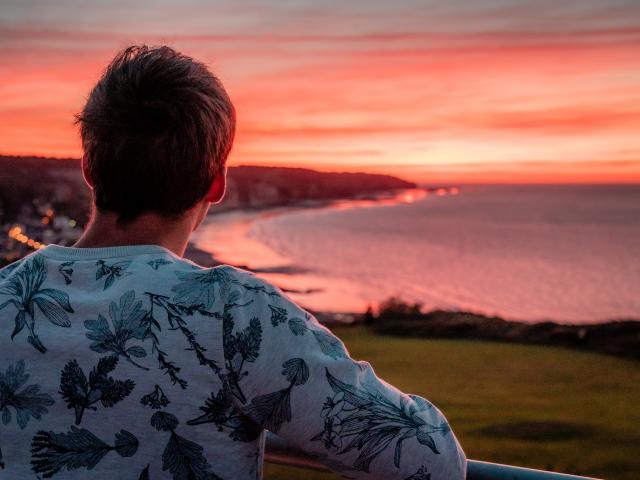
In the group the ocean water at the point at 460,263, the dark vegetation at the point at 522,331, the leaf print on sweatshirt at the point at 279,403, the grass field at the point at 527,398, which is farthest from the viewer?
the ocean water at the point at 460,263

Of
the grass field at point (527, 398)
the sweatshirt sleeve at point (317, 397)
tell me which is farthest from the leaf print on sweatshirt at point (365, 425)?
the grass field at point (527, 398)

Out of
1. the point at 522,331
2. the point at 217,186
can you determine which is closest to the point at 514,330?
the point at 522,331

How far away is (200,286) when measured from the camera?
953mm

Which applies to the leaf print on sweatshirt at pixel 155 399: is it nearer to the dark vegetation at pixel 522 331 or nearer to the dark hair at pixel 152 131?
the dark hair at pixel 152 131

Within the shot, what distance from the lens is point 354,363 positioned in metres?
0.93

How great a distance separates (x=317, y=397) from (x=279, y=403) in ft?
0.17

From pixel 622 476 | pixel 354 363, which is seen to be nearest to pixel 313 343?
pixel 354 363

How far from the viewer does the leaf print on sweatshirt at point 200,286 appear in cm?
94

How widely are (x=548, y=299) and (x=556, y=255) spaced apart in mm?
21401

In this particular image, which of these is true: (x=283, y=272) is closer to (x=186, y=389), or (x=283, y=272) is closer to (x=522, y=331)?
(x=522, y=331)

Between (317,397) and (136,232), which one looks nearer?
(317,397)

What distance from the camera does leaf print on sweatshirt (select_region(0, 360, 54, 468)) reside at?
0.97 metres

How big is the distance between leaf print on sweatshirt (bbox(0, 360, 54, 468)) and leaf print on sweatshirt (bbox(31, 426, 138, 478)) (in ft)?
0.10

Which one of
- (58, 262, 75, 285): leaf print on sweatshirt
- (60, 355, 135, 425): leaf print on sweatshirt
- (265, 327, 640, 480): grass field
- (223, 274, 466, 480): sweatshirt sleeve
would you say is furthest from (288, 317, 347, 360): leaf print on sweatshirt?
(265, 327, 640, 480): grass field
